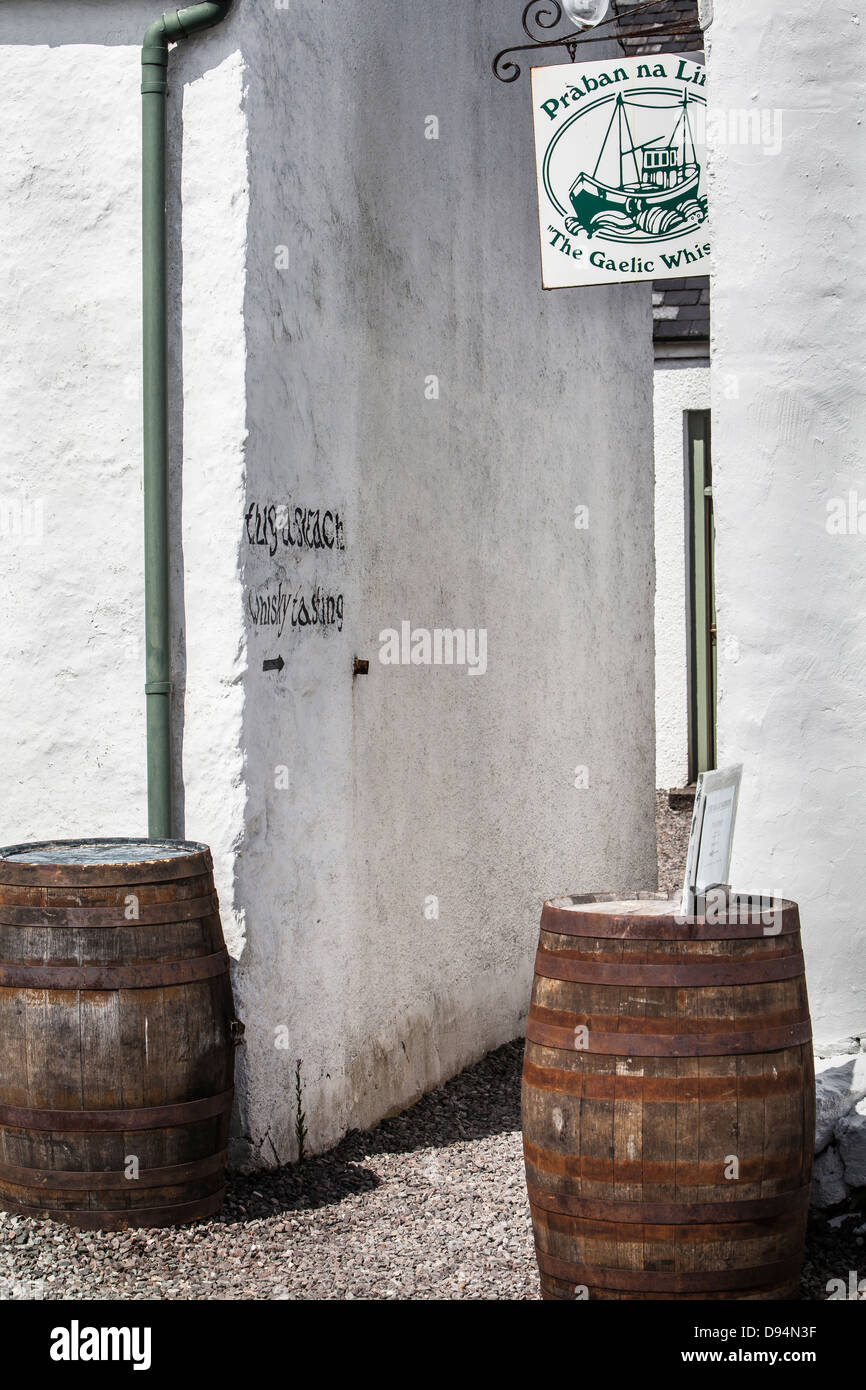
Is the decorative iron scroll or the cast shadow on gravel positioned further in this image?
the decorative iron scroll

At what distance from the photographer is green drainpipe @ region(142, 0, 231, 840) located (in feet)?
14.4

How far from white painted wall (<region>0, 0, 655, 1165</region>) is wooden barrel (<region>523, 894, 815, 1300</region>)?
1378 millimetres

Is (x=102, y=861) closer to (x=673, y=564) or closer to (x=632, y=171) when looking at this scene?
(x=632, y=171)

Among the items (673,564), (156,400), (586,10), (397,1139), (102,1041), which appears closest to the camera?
(102,1041)

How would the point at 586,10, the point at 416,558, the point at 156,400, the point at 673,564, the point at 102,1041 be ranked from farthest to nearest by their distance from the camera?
the point at 673,564 < the point at 416,558 < the point at 586,10 < the point at 156,400 < the point at 102,1041

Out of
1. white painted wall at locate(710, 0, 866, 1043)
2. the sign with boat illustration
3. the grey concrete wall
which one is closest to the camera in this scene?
white painted wall at locate(710, 0, 866, 1043)

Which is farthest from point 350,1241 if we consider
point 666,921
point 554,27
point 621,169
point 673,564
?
point 673,564

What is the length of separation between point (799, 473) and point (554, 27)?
3.85 meters

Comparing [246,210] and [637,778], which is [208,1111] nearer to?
[246,210]

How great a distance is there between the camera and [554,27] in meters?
7.02

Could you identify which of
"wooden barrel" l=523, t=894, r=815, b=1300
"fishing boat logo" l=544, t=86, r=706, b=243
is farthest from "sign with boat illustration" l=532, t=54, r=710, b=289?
"wooden barrel" l=523, t=894, r=815, b=1300

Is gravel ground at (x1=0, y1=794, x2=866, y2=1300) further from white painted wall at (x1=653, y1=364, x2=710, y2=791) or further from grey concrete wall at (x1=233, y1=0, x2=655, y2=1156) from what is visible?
white painted wall at (x1=653, y1=364, x2=710, y2=791)

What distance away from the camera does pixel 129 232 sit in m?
4.49

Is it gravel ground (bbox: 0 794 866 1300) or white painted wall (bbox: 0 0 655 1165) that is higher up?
white painted wall (bbox: 0 0 655 1165)
